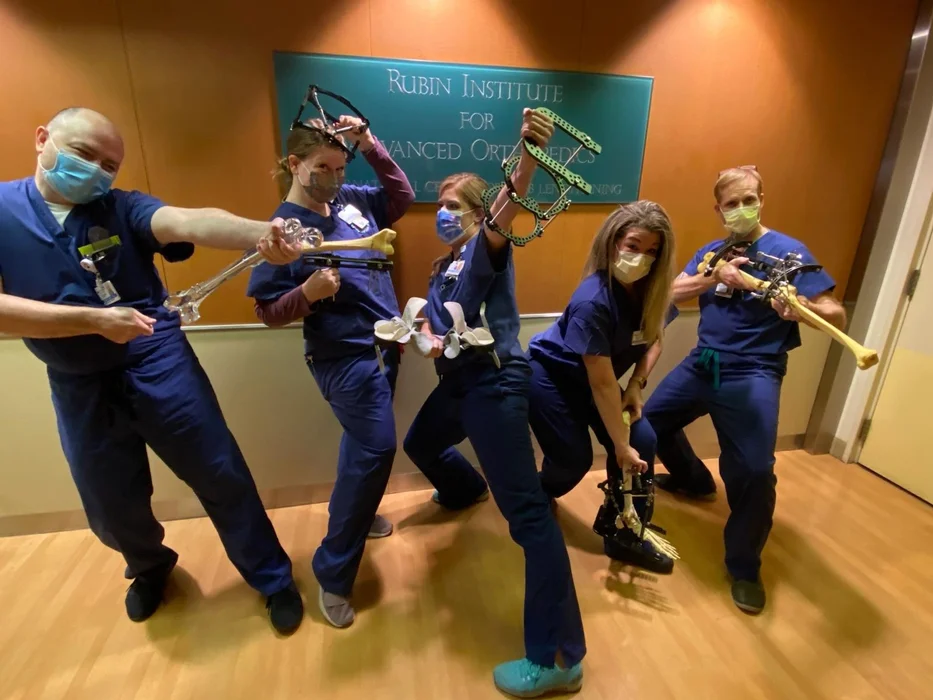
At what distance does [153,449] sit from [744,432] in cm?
189

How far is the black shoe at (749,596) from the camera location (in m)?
1.75

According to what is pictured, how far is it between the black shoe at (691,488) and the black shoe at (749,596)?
1.94 ft

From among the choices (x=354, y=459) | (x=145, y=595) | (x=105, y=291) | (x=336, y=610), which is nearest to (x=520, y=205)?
(x=354, y=459)

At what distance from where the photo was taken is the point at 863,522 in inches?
87.8

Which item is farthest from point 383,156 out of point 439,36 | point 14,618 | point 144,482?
point 14,618

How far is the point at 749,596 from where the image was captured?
1.76 meters

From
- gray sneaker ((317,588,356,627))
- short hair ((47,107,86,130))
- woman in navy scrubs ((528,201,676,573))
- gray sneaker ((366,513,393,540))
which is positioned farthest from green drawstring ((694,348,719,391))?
short hair ((47,107,86,130))

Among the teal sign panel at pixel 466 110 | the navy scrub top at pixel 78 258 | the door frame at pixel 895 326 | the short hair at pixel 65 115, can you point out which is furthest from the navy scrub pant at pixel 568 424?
the door frame at pixel 895 326

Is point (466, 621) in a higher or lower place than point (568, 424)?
lower

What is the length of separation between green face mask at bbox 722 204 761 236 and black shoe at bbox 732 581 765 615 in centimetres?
123

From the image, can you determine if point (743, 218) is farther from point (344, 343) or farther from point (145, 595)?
point (145, 595)

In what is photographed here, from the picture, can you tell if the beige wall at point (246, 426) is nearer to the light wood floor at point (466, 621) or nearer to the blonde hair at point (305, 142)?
the light wood floor at point (466, 621)

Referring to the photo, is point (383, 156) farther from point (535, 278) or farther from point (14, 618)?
point (14, 618)

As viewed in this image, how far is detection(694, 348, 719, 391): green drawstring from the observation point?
1870mm
